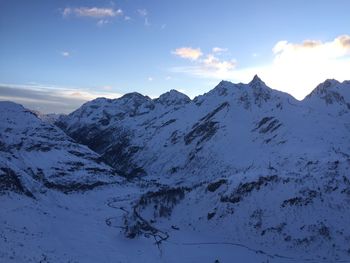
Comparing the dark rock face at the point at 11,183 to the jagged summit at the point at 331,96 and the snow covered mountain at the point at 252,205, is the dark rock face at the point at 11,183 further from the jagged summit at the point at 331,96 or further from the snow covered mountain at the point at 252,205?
the jagged summit at the point at 331,96

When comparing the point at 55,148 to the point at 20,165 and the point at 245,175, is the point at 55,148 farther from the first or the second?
the point at 245,175

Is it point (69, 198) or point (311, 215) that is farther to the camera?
point (69, 198)

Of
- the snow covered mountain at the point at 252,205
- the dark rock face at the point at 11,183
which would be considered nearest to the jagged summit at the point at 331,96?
the snow covered mountain at the point at 252,205

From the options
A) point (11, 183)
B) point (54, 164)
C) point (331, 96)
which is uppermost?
point (331, 96)

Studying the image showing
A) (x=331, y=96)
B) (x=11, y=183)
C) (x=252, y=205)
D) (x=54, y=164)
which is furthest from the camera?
(x=331, y=96)

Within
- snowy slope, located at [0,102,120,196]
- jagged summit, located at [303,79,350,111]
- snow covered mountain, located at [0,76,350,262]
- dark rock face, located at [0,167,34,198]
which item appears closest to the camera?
snow covered mountain, located at [0,76,350,262]

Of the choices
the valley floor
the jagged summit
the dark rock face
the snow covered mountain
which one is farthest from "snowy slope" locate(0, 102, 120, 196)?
the jagged summit

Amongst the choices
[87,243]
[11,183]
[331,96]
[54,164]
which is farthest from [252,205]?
[331,96]

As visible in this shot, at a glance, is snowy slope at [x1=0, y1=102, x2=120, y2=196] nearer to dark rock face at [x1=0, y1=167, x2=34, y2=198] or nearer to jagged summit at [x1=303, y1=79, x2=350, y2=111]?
dark rock face at [x1=0, y1=167, x2=34, y2=198]

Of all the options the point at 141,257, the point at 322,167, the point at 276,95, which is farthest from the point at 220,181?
the point at 276,95

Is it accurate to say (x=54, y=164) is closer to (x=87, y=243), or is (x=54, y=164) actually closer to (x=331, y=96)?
(x=87, y=243)

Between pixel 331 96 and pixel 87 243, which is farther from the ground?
pixel 331 96
